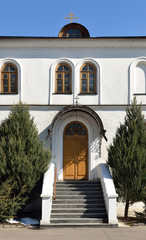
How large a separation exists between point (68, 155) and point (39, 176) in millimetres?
2566

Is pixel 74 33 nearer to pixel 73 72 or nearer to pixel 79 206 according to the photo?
pixel 73 72

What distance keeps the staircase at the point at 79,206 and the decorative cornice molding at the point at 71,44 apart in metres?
6.79

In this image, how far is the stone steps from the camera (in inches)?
464

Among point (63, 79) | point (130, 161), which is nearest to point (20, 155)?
point (130, 161)

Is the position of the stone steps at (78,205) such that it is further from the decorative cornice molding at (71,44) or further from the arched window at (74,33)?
the arched window at (74,33)

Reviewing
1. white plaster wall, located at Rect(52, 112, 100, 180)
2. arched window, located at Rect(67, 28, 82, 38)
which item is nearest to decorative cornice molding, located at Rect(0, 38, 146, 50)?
arched window, located at Rect(67, 28, 82, 38)

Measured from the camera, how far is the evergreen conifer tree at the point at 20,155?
12555mm

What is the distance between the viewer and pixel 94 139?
15219 mm

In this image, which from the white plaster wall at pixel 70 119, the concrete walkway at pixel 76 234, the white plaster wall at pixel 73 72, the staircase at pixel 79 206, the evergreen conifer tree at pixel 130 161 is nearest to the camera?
the concrete walkway at pixel 76 234

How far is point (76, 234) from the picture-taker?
10.4 m

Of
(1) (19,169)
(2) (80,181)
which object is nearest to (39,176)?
(1) (19,169)

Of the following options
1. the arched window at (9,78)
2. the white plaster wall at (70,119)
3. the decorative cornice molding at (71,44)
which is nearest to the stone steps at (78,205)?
the white plaster wall at (70,119)

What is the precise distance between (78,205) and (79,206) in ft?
Answer: 0.20

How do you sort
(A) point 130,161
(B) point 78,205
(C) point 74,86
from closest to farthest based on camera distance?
(B) point 78,205 < (A) point 130,161 < (C) point 74,86
